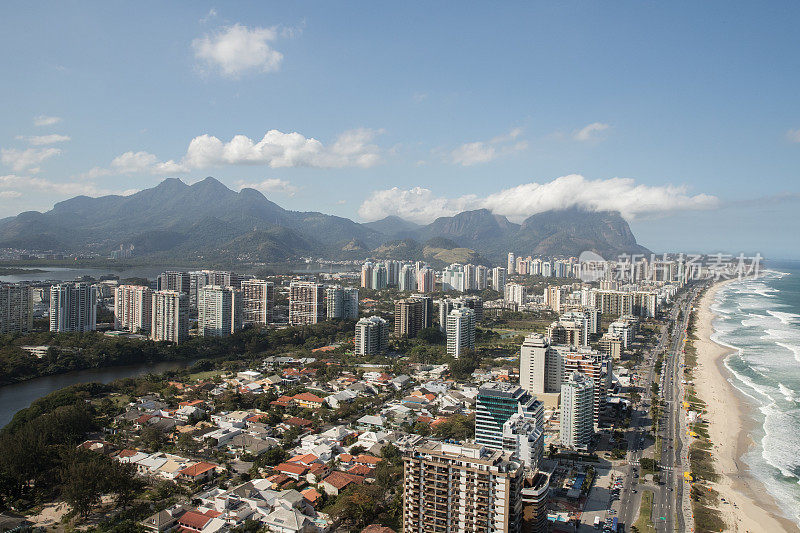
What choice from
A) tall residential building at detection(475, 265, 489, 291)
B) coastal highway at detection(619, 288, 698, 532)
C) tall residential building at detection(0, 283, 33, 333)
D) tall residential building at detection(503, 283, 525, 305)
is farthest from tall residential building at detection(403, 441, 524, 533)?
tall residential building at detection(475, 265, 489, 291)

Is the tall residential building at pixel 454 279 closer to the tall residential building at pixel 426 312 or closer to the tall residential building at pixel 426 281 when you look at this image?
the tall residential building at pixel 426 281

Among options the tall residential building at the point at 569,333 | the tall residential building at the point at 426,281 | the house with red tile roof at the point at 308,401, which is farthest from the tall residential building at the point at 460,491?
the tall residential building at the point at 426,281

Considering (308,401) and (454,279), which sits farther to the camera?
(454,279)

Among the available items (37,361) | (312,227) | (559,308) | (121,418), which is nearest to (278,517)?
(121,418)

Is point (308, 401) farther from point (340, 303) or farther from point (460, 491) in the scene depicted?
point (340, 303)

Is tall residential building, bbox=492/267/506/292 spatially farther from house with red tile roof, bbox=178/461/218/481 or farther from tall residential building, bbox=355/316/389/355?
house with red tile roof, bbox=178/461/218/481

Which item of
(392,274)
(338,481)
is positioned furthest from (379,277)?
(338,481)

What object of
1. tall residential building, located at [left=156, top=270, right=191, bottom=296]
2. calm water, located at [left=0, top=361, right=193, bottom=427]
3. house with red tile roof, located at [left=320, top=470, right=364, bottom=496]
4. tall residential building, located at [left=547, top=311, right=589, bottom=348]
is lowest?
calm water, located at [left=0, top=361, right=193, bottom=427]
